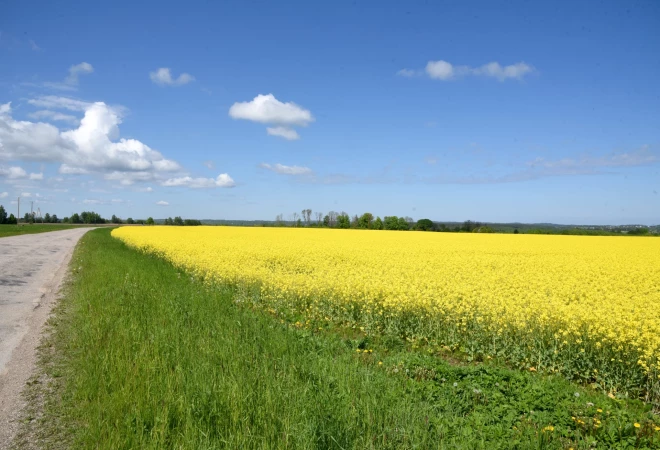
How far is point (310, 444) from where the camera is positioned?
342 centimetres

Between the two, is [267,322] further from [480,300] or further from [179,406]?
[480,300]

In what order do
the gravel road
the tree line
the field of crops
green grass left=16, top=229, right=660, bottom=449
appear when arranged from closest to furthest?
1. green grass left=16, top=229, right=660, bottom=449
2. the gravel road
3. the field of crops
4. the tree line

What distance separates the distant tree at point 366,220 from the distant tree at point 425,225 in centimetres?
1191

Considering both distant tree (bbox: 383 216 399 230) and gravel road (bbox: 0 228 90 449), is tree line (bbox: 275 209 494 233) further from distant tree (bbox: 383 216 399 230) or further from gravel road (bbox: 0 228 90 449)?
gravel road (bbox: 0 228 90 449)

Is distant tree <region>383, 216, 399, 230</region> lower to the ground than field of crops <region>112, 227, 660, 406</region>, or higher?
higher

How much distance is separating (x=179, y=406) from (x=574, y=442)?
3.78 m

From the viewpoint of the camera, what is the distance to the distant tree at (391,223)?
78562mm

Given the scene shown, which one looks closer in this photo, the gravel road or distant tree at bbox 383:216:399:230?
the gravel road

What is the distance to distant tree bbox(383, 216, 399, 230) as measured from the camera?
78562 mm

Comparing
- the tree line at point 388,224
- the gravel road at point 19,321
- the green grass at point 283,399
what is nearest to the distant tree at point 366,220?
the tree line at point 388,224

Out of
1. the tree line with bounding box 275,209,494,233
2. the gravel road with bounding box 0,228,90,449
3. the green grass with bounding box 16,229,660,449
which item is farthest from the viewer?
the tree line with bounding box 275,209,494,233

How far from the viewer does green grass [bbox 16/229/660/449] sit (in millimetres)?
3758

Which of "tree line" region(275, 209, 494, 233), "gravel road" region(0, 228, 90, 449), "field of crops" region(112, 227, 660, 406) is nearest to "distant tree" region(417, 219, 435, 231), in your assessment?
"tree line" region(275, 209, 494, 233)

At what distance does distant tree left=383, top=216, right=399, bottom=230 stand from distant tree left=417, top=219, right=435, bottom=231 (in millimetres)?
5457
